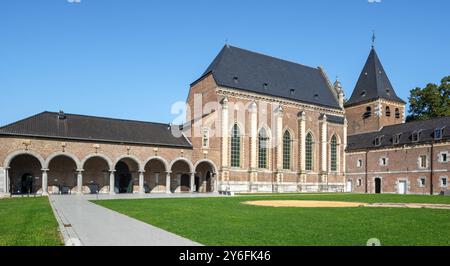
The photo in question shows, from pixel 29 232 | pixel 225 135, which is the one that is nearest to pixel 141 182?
pixel 225 135

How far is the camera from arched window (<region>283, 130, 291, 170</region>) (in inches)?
1932

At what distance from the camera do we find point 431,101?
194 ft

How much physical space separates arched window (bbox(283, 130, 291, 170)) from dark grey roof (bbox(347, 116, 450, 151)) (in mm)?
11210

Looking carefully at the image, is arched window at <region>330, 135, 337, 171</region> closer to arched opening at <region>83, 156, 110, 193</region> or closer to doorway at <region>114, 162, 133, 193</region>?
doorway at <region>114, 162, 133, 193</region>

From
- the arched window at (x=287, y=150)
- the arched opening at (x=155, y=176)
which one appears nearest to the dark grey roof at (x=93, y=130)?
the arched opening at (x=155, y=176)

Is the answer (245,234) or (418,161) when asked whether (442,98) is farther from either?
(245,234)

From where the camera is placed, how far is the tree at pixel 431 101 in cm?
5738

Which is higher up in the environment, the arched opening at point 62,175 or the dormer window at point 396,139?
the dormer window at point 396,139

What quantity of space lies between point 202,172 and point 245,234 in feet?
114

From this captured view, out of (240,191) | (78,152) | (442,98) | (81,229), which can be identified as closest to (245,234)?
(81,229)

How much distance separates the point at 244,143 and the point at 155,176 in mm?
10919

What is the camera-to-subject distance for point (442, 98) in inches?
2298

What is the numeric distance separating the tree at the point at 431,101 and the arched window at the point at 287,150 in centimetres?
2458

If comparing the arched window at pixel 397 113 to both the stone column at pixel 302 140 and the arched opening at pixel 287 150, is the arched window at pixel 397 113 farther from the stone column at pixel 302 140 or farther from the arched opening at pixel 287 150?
the arched opening at pixel 287 150
